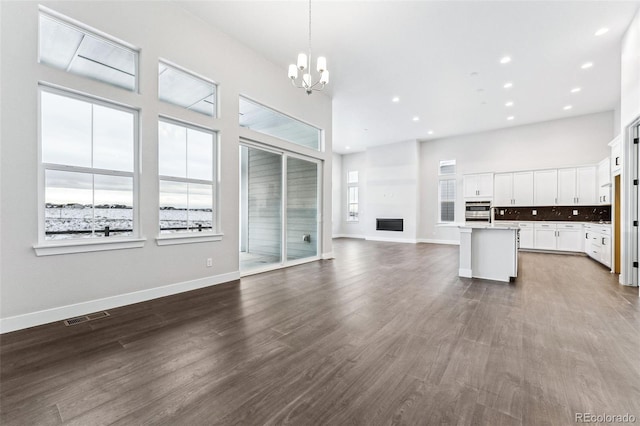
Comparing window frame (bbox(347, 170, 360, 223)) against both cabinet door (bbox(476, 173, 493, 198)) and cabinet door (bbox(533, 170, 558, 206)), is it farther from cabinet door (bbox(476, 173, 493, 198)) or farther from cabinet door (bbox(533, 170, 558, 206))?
cabinet door (bbox(533, 170, 558, 206))

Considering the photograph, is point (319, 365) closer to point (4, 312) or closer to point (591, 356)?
point (591, 356)

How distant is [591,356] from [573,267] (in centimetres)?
482

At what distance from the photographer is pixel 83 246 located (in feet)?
9.87

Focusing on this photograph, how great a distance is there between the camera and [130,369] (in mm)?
1979

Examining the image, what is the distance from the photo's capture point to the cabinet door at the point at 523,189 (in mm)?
8383

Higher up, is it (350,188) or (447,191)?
(350,188)

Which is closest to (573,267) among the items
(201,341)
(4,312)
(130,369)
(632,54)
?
(632,54)

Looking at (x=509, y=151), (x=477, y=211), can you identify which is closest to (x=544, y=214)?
(x=477, y=211)

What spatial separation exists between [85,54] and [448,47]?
17.5ft

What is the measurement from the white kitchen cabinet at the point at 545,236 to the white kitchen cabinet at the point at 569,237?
11 centimetres

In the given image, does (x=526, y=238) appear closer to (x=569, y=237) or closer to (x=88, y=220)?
(x=569, y=237)

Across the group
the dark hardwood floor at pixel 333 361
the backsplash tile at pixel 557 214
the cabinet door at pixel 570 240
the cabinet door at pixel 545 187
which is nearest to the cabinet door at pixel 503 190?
the backsplash tile at pixel 557 214

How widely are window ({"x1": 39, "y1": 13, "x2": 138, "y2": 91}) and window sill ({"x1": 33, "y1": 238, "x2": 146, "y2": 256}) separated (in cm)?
192

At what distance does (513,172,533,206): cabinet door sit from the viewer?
838 centimetres
